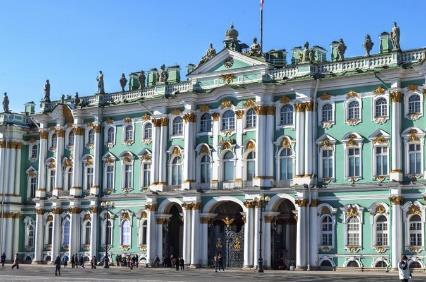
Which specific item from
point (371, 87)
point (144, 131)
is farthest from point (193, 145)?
point (371, 87)

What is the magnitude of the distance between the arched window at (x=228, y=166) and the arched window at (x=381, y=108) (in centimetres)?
1291

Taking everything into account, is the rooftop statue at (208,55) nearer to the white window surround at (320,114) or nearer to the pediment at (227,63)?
the pediment at (227,63)

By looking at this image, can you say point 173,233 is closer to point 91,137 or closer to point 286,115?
point 91,137

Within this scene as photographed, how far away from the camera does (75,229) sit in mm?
79062

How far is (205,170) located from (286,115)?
8.78m

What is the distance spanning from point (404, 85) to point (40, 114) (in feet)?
122

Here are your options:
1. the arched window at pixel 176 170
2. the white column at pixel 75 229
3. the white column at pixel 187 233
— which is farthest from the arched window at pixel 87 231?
the white column at pixel 187 233

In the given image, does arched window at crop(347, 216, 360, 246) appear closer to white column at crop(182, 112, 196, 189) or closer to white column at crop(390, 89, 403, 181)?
white column at crop(390, 89, 403, 181)

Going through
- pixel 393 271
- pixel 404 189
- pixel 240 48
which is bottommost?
pixel 393 271

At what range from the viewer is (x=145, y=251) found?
7419cm

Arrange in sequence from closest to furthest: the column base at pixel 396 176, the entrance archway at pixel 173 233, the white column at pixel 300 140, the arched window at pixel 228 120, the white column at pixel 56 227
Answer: the column base at pixel 396 176
the white column at pixel 300 140
the arched window at pixel 228 120
the entrance archway at pixel 173 233
the white column at pixel 56 227

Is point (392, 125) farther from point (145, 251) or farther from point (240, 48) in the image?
point (145, 251)

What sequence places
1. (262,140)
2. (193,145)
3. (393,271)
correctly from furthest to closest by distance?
1. (193,145)
2. (262,140)
3. (393,271)

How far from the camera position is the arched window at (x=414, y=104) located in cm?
6100
